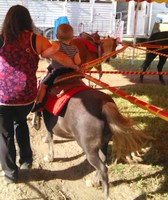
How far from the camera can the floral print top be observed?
114 inches

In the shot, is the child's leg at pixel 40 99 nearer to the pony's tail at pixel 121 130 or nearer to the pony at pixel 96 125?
the pony at pixel 96 125

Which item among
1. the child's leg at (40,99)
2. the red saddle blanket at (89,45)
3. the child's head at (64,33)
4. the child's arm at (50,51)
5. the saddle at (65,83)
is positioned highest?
the child's head at (64,33)

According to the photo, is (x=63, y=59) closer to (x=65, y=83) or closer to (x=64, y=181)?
(x=65, y=83)

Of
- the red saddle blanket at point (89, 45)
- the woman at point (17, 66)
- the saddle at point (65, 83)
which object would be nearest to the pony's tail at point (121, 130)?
the saddle at point (65, 83)

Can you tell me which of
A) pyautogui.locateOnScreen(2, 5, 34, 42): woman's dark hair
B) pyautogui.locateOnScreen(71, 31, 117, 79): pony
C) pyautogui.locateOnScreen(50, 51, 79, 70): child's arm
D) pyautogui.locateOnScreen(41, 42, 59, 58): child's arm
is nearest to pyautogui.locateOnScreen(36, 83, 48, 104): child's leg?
pyautogui.locateOnScreen(50, 51, 79, 70): child's arm

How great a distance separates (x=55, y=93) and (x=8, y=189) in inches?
45.6

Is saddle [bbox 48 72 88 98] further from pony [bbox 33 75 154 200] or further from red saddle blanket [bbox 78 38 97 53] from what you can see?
red saddle blanket [bbox 78 38 97 53]

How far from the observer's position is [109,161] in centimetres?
407

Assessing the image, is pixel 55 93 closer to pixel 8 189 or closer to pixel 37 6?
pixel 8 189

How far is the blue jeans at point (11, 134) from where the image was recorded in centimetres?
316

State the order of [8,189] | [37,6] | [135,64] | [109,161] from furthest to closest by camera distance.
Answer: [37,6] → [135,64] → [109,161] → [8,189]

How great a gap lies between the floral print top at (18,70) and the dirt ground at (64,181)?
3.22ft

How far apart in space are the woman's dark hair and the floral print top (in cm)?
5

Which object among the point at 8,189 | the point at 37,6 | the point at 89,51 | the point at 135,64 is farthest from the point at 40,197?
the point at 37,6
